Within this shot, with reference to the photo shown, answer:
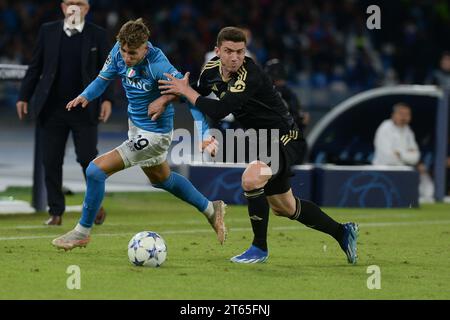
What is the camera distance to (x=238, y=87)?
801 cm

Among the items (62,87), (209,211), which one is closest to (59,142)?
(62,87)

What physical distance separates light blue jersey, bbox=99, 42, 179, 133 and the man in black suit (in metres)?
1.88

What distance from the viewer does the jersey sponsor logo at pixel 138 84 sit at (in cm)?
860

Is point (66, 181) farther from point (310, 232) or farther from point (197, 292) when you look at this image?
point (197, 292)

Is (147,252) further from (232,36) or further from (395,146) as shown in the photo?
(395,146)

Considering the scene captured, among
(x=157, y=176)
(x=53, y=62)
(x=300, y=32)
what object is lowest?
(x=157, y=176)

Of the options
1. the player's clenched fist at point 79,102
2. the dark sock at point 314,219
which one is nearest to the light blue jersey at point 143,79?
the player's clenched fist at point 79,102

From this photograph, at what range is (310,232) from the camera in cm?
1081

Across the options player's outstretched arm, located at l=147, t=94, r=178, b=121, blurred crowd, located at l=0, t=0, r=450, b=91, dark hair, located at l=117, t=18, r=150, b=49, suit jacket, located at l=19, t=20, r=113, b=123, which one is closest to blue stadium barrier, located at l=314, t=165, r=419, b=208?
suit jacket, located at l=19, t=20, r=113, b=123

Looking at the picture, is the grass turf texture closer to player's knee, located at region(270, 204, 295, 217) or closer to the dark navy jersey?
player's knee, located at region(270, 204, 295, 217)

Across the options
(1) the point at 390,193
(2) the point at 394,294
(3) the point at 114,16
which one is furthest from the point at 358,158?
(3) the point at 114,16

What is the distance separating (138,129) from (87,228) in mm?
901

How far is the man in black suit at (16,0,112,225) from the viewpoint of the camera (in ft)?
34.7

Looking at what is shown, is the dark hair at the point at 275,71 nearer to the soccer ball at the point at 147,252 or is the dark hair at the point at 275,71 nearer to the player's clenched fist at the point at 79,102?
the player's clenched fist at the point at 79,102
